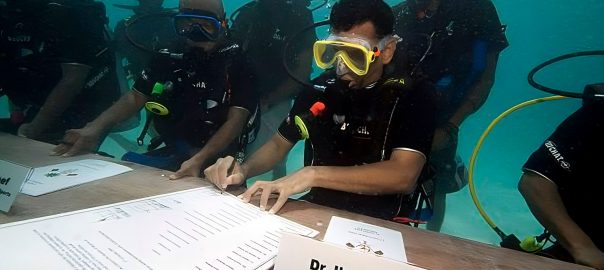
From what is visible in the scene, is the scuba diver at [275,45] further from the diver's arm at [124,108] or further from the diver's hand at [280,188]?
the diver's hand at [280,188]

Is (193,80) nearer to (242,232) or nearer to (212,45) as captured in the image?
(212,45)

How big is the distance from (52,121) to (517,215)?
606 inches

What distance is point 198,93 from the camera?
367 centimetres

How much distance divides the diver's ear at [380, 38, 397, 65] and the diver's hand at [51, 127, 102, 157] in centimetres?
255

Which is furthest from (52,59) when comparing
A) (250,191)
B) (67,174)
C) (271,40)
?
(250,191)

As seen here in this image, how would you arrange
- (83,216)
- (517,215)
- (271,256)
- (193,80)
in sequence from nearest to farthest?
(271,256) < (83,216) < (193,80) < (517,215)

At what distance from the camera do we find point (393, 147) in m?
2.37

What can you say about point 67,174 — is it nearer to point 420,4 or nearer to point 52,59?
point 52,59

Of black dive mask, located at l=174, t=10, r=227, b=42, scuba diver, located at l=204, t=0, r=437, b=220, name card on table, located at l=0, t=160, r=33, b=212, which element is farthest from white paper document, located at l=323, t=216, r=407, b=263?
black dive mask, located at l=174, t=10, r=227, b=42

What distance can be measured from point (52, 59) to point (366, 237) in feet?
15.8

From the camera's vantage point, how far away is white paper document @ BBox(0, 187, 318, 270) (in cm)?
110

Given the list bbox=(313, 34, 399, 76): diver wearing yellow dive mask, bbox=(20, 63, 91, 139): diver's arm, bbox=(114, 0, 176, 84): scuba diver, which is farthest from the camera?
bbox=(114, 0, 176, 84): scuba diver

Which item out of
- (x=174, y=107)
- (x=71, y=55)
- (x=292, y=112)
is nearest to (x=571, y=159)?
(x=292, y=112)

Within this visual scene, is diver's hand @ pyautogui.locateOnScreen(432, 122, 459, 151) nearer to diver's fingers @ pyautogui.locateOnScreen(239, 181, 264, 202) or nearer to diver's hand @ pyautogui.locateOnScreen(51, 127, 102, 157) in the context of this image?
diver's fingers @ pyautogui.locateOnScreen(239, 181, 264, 202)
